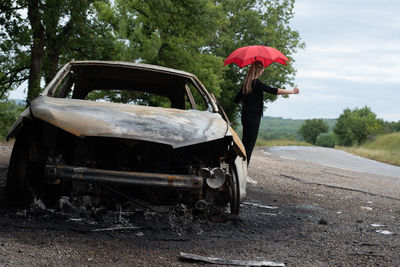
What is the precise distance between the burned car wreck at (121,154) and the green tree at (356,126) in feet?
331

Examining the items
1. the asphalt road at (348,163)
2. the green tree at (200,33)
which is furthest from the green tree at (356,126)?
the asphalt road at (348,163)

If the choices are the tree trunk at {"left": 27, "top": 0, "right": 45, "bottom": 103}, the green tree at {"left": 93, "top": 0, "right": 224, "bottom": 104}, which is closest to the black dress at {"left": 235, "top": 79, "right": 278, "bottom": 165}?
the tree trunk at {"left": 27, "top": 0, "right": 45, "bottom": 103}

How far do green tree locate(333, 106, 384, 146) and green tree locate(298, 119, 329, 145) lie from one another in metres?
25.1

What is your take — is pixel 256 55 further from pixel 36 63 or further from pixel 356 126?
pixel 356 126

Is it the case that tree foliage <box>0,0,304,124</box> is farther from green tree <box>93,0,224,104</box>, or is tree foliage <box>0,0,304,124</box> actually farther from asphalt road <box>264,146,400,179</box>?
asphalt road <box>264,146,400,179</box>

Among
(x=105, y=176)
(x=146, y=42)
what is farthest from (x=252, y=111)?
(x=146, y=42)

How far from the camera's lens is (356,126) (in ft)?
359

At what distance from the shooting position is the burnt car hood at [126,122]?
3221 millimetres

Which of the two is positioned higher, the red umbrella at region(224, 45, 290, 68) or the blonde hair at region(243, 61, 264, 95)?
the red umbrella at region(224, 45, 290, 68)

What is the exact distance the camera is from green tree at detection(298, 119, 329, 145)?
503ft

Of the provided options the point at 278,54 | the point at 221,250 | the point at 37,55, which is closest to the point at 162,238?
the point at 221,250

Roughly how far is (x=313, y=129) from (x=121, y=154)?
157 meters

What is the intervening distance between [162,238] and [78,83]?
2.71 m

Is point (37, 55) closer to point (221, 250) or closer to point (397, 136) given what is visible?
point (221, 250)
